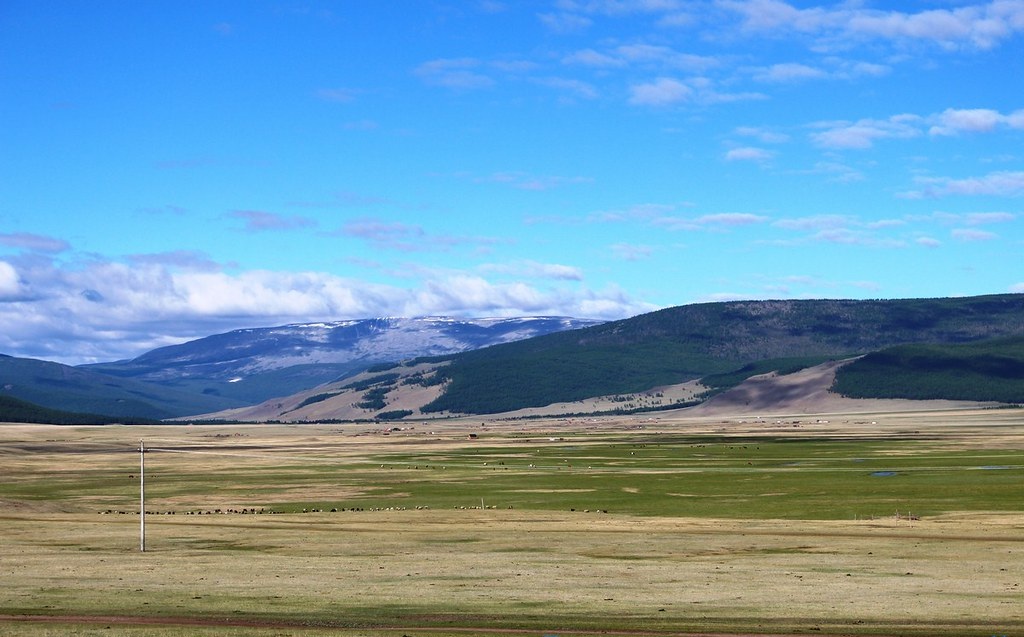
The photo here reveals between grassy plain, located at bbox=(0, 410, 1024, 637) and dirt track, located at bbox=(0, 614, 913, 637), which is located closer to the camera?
dirt track, located at bbox=(0, 614, 913, 637)

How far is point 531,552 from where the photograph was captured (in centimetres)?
6366

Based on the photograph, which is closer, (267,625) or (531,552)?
(267,625)

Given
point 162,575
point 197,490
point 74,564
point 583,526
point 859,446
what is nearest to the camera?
point 162,575

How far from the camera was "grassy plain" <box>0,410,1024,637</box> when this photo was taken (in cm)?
4147

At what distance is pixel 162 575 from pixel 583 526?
33.1 metres

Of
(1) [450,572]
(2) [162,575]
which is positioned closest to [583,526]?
(1) [450,572]

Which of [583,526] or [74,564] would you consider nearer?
[74,564]

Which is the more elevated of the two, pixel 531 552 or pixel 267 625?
pixel 267 625

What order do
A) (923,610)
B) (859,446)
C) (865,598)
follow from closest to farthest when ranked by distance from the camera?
(923,610) < (865,598) < (859,446)

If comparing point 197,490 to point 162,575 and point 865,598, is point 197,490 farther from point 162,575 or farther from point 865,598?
point 865,598

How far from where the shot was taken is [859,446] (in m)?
179

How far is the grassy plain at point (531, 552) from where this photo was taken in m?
41.5

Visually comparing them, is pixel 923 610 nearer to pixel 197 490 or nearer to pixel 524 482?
pixel 524 482

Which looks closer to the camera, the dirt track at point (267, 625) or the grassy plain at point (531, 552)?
the dirt track at point (267, 625)
